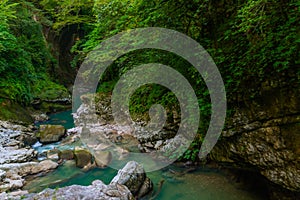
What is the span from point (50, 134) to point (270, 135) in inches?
302

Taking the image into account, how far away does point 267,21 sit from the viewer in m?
2.86

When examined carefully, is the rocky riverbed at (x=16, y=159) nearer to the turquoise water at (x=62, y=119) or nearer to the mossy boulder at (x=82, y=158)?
the mossy boulder at (x=82, y=158)

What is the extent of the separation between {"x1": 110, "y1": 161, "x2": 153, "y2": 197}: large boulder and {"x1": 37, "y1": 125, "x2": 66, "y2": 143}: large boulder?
15.6 ft

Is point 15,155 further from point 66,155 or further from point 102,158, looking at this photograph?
point 102,158

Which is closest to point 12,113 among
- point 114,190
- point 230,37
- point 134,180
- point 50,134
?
point 50,134

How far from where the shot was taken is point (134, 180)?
457cm

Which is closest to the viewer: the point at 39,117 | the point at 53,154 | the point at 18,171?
the point at 18,171

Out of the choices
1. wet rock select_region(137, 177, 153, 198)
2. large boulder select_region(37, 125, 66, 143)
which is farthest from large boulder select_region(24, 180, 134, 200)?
large boulder select_region(37, 125, 66, 143)

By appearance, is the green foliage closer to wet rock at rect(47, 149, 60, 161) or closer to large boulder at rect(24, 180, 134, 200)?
wet rock at rect(47, 149, 60, 161)

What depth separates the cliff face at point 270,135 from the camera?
3025 millimetres

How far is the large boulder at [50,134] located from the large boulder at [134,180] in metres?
4.75

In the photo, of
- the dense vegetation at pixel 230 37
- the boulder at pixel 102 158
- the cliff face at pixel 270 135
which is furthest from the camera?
the boulder at pixel 102 158

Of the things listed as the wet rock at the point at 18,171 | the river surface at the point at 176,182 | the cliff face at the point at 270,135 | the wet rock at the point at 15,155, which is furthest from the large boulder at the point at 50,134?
the cliff face at the point at 270,135

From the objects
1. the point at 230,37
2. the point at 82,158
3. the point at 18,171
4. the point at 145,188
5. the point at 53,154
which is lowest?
the point at 18,171
